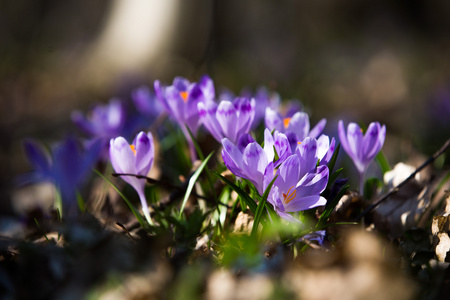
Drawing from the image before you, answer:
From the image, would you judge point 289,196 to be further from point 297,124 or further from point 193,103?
point 193,103

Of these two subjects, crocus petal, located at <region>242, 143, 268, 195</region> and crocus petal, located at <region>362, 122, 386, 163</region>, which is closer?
crocus petal, located at <region>242, 143, 268, 195</region>

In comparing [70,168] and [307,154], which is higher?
[307,154]

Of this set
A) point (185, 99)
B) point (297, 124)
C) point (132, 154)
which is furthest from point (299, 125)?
point (132, 154)

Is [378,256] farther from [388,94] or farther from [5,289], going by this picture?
[388,94]

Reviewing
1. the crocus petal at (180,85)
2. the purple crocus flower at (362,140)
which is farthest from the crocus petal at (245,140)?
the crocus petal at (180,85)

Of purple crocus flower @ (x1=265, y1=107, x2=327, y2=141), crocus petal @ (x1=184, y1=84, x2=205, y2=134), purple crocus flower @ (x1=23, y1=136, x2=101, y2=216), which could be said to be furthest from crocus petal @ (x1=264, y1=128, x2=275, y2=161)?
purple crocus flower @ (x1=23, y1=136, x2=101, y2=216)

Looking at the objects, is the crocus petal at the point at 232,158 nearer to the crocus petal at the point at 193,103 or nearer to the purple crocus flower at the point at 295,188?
the purple crocus flower at the point at 295,188

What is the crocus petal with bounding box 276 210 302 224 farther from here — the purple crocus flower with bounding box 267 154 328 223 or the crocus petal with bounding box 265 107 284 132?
the crocus petal with bounding box 265 107 284 132
